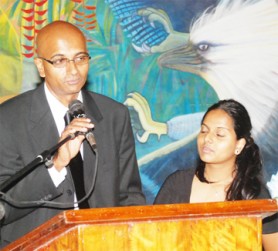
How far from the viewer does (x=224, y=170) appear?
3293 mm

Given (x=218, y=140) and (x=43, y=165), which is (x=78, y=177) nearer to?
(x=43, y=165)

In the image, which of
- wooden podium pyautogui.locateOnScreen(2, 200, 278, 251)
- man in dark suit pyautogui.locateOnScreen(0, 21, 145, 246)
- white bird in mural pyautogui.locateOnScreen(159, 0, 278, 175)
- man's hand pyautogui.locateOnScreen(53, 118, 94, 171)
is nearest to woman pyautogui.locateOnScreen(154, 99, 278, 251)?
man in dark suit pyautogui.locateOnScreen(0, 21, 145, 246)

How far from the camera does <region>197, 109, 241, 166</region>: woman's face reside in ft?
10.5

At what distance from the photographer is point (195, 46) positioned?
4.58 m

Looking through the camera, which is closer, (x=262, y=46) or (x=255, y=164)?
(x=255, y=164)

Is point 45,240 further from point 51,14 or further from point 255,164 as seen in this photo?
point 51,14

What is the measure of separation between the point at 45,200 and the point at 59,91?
1.55 ft

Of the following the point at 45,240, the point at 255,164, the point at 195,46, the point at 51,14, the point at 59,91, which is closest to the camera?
the point at 45,240

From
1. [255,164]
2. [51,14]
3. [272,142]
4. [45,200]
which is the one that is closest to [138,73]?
[51,14]

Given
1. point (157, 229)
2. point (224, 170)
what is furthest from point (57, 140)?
point (157, 229)

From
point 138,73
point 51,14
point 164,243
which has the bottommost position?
point 164,243

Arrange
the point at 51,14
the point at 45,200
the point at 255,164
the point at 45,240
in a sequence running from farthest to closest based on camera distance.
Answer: the point at 51,14 → the point at 255,164 → the point at 45,200 → the point at 45,240

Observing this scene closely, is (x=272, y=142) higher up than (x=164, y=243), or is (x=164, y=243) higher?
(x=272, y=142)

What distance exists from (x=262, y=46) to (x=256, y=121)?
0.48m
